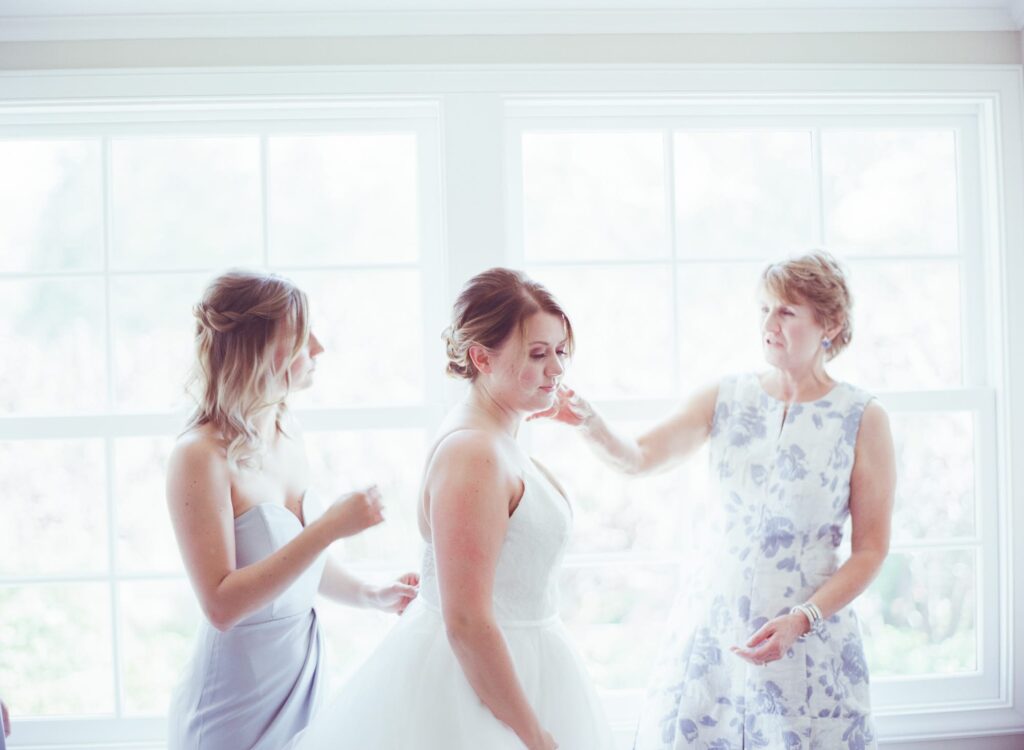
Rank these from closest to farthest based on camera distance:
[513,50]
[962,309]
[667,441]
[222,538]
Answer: [222,538], [667,441], [513,50], [962,309]

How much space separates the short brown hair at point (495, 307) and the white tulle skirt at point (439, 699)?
1.66 feet

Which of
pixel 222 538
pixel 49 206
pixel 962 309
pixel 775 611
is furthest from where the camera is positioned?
pixel 962 309

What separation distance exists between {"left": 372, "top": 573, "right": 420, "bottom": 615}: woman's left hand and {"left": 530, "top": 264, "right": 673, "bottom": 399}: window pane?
30.1 inches

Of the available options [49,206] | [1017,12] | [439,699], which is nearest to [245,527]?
[439,699]

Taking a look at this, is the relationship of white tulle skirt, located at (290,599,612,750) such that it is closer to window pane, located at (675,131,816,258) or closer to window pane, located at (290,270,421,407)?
window pane, located at (290,270,421,407)

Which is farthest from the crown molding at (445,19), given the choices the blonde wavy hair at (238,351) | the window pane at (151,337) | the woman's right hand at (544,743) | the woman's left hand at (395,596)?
the woman's right hand at (544,743)

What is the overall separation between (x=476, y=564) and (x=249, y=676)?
1.85ft

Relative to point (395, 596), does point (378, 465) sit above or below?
above

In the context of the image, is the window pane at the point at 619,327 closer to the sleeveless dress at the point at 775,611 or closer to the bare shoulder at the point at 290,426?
the sleeveless dress at the point at 775,611

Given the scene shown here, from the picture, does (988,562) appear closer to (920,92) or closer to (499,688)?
(920,92)

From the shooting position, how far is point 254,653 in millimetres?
1591

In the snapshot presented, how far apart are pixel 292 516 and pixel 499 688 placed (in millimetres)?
547

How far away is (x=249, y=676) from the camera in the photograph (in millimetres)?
1579

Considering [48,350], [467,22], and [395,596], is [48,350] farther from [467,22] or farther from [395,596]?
[467,22]
